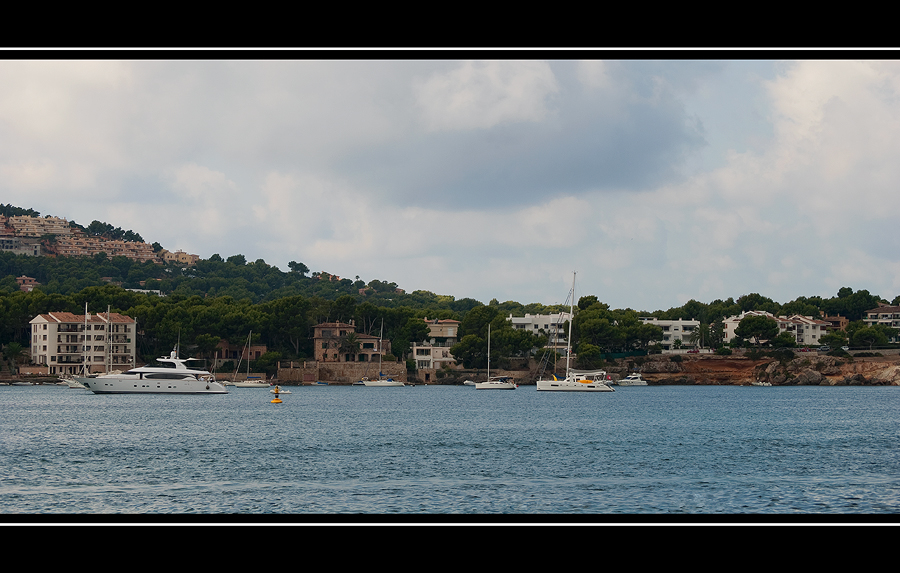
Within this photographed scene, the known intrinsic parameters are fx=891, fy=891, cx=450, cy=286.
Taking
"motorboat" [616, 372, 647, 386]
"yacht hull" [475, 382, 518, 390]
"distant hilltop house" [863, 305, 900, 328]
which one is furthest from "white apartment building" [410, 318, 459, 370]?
"distant hilltop house" [863, 305, 900, 328]

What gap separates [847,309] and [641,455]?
132082 mm

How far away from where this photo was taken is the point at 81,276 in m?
178

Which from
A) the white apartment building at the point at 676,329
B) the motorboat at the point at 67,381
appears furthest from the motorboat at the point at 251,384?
the white apartment building at the point at 676,329

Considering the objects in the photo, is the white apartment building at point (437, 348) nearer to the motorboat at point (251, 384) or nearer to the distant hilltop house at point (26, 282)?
the motorboat at point (251, 384)

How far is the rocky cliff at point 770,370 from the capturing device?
117m

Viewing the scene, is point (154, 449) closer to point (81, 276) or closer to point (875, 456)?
point (875, 456)

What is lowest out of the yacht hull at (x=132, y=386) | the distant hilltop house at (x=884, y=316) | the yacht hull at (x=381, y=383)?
the yacht hull at (x=381, y=383)

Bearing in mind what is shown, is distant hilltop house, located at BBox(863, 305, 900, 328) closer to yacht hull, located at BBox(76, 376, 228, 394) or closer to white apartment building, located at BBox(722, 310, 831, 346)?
white apartment building, located at BBox(722, 310, 831, 346)

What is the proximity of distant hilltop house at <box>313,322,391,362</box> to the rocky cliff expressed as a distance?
32.0 m

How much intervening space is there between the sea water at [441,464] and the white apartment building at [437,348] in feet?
212

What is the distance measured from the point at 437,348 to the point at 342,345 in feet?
44.7

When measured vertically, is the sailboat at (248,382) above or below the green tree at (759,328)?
below

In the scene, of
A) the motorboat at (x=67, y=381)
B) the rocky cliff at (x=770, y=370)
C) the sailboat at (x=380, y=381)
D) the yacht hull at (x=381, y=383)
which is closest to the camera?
the motorboat at (x=67, y=381)
